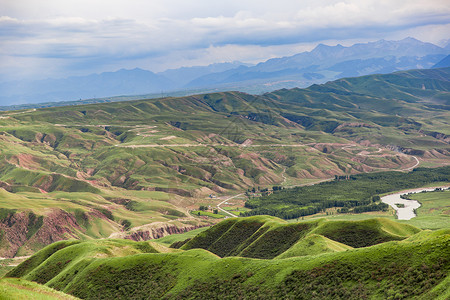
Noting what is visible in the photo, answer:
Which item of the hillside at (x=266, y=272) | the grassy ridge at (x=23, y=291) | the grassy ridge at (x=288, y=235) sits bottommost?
the grassy ridge at (x=288, y=235)

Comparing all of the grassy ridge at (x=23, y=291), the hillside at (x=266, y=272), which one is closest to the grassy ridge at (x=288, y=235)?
the hillside at (x=266, y=272)

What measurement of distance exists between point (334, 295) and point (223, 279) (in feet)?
93.6

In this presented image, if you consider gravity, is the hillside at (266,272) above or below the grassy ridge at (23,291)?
below

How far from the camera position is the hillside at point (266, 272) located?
238ft

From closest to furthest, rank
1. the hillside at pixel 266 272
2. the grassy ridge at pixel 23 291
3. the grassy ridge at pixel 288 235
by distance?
the grassy ridge at pixel 23 291
the hillside at pixel 266 272
the grassy ridge at pixel 288 235

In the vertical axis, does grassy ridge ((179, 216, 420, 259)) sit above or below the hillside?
below

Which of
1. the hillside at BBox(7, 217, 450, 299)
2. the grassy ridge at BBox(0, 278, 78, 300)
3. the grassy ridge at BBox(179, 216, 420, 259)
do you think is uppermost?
the grassy ridge at BBox(0, 278, 78, 300)

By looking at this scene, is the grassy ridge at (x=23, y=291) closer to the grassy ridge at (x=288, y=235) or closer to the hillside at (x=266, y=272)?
the hillside at (x=266, y=272)

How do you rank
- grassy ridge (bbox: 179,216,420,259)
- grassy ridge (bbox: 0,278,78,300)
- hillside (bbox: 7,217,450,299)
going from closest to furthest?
grassy ridge (bbox: 0,278,78,300), hillside (bbox: 7,217,450,299), grassy ridge (bbox: 179,216,420,259)

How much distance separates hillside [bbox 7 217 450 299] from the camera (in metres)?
72.7

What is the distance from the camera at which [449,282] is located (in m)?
62.2

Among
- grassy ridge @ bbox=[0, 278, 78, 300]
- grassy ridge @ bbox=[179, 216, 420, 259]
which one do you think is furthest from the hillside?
grassy ridge @ bbox=[0, 278, 78, 300]

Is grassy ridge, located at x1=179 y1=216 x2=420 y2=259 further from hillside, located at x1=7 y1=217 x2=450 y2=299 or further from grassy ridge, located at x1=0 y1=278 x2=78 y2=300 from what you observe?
grassy ridge, located at x1=0 y1=278 x2=78 y2=300

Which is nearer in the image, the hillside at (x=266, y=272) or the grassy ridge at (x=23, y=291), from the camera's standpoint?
the grassy ridge at (x=23, y=291)
